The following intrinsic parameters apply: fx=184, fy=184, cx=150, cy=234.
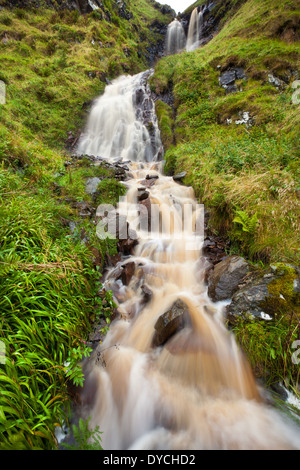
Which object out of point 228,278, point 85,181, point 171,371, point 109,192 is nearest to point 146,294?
point 171,371

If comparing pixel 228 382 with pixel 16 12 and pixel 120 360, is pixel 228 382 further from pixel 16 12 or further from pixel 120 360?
pixel 16 12

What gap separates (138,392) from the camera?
2.40m

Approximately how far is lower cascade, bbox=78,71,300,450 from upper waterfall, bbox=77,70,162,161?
7.67 metres

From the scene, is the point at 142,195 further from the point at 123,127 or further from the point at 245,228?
the point at 123,127

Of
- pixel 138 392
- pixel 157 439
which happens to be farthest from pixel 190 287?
pixel 157 439

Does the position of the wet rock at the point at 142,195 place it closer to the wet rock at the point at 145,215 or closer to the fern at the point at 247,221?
the wet rock at the point at 145,215

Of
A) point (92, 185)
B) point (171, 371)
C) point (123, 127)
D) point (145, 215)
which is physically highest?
point (123, 127)

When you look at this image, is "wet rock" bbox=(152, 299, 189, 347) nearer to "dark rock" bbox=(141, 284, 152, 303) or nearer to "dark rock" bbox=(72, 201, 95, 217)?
"dark rock" bbox=(141, 284, 152, 303)

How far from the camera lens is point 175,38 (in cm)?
2950

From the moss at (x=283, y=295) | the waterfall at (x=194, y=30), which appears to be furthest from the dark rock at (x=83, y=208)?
the waterfall at (x=194, y=30)

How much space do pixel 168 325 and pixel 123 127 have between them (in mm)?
12302

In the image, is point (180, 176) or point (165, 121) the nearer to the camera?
point (180, 176)

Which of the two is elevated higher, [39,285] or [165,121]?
[165,121]

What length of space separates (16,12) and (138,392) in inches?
968
